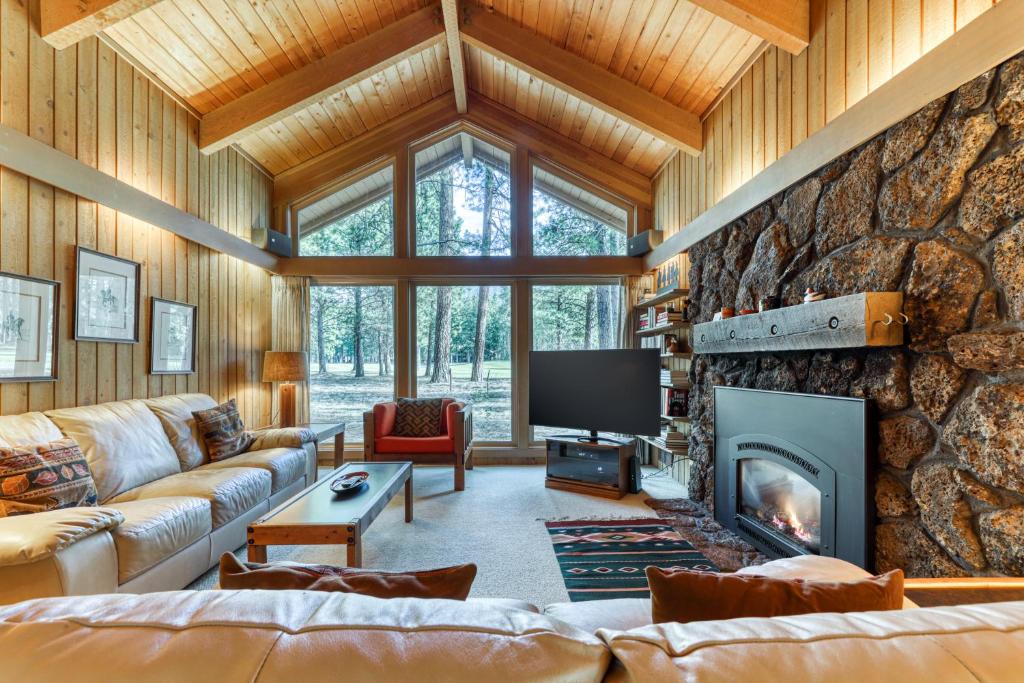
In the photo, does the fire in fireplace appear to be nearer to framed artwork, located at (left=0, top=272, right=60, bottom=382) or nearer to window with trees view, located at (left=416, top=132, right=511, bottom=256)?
window with trees view, located at (left=416, top=132, right=511, bottom=256)

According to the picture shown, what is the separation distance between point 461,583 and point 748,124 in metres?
3.42

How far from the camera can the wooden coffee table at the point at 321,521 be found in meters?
2.04

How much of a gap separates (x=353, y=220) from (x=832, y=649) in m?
5.40

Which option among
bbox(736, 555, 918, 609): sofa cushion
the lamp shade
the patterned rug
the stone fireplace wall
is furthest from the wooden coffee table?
the stone fireplace wall

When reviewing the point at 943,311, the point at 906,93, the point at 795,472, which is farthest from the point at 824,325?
the point at 906,93

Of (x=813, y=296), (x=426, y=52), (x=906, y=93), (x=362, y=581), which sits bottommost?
(x=362, y=581)

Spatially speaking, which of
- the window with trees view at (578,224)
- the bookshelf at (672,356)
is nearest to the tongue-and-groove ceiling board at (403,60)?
the window with trees view at (578,224)

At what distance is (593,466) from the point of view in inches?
156

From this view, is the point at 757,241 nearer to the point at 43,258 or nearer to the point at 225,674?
the point at 225,674

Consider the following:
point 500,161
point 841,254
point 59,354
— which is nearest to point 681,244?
point 841,254

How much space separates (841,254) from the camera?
7.41 feet

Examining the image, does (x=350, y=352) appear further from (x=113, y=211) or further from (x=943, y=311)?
(x=943, y=311)

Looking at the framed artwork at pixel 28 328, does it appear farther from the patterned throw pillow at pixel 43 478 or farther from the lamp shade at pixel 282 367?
the lamp shade at pixel 282 367

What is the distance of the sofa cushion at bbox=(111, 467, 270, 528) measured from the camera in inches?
97.0
